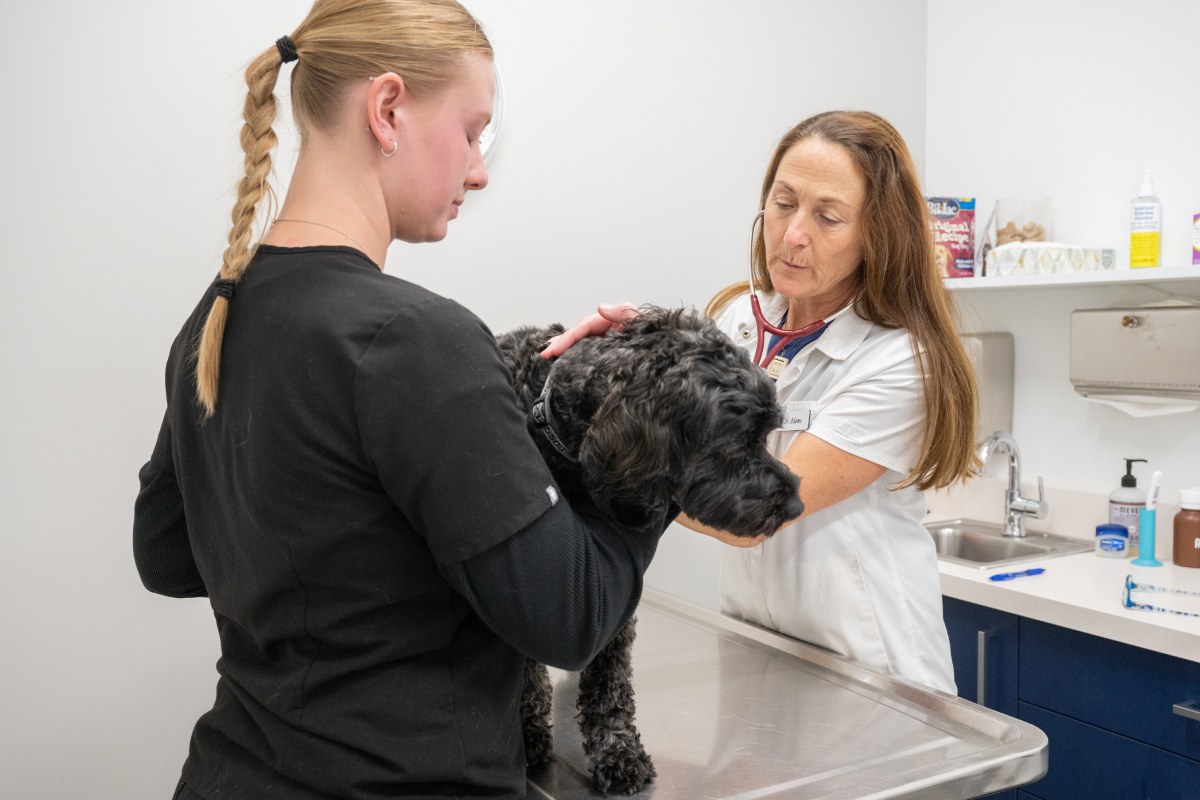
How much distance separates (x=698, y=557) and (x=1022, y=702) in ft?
3.38

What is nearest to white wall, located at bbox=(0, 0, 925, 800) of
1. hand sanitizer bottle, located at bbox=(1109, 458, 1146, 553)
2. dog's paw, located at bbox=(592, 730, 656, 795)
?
dog's paw, located at bbox=(592, 730, 656, 795)

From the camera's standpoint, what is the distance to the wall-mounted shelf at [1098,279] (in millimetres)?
2461

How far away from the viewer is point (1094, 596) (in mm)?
2320

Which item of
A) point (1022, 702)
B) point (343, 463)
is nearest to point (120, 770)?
point (343, 463)

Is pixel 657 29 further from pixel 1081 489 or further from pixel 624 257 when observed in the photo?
pixel 1081 489

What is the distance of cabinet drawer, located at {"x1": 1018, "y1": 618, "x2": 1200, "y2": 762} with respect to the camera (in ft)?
6.84

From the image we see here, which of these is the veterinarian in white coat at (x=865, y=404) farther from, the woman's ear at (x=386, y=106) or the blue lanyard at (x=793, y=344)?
the woman's ear at (x=386, y=106)

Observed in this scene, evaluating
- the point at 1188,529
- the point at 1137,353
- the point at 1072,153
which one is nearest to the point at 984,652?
the point at 1188,529

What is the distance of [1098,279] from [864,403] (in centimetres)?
140

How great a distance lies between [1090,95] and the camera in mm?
2959

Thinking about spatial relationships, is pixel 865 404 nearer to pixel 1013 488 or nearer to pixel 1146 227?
pixel 1146 227

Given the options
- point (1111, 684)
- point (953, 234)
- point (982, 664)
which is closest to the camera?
point (1111, 684)

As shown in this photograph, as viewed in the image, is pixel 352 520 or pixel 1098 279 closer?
pixel 352 520

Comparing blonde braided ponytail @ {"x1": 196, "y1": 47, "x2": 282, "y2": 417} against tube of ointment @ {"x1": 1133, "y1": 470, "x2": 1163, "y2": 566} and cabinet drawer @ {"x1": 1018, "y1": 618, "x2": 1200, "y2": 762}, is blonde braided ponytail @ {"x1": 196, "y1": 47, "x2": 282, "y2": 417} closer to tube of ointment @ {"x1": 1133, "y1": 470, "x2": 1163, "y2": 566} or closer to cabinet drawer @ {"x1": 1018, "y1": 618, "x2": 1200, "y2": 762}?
cabinet drawer @ {"x1": 1018, "y1": 618, "x2": 1200, "y2": 762}
